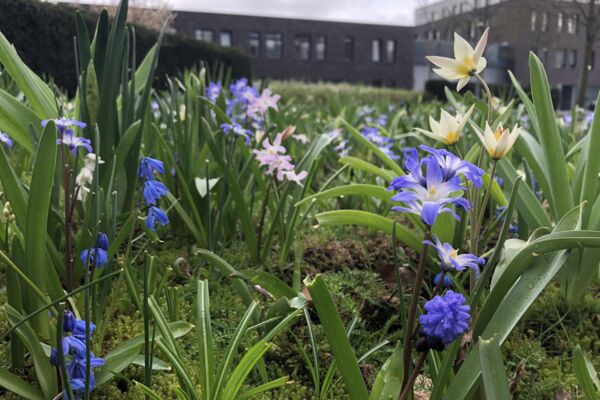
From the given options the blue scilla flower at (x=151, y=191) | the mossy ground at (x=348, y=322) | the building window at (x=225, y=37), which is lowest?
the mossy ground at (x=348, y=322)

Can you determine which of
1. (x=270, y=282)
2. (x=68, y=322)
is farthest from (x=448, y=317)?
(x=68, y=322)

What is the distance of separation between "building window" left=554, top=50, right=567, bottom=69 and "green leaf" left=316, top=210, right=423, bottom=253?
4297 centimetres

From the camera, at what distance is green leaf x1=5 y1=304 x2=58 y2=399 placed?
987mm

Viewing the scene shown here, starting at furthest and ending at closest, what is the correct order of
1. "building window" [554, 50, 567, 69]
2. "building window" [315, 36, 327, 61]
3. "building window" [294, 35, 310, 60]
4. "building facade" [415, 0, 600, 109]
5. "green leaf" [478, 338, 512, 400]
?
"building window" [554, 50, 567, 69]
"building window" [315, 36, 327, 61]
"building window" [294, 35, 310, 60]
"building facade" [415, 0, 600, 109]
"green leaf" [478, 338, 512, 400]

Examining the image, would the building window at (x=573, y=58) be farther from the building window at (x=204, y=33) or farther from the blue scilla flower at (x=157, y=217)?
the blue scilla flower at (x=157, y=217)

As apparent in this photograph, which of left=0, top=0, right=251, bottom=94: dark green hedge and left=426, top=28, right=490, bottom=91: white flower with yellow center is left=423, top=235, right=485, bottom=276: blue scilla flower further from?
left=0, top=0, right=251, bottom=94: dark green hedge

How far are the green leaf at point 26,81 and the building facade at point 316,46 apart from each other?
103 feet

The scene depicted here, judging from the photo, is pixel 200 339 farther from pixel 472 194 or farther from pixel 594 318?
pixel 594 318

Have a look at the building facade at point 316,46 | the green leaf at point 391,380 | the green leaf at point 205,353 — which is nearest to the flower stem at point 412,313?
the green leaf at point 391,380

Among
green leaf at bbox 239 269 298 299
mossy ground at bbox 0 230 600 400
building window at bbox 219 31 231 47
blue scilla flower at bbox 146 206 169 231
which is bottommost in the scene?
mossy ground at bbox 0 230 600 400

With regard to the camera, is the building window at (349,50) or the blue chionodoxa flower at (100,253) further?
the building window at (349,50)

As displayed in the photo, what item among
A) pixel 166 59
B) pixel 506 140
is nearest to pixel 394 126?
pixel 506 140

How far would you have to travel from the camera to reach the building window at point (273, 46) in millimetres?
33578

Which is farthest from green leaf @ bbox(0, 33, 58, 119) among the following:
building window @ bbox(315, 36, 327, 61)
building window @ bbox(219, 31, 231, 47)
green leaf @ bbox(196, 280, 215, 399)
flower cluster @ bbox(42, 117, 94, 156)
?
building window @ bbox(315, 36, 327, 61)
